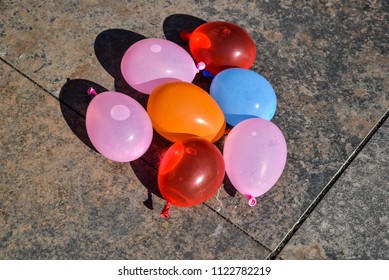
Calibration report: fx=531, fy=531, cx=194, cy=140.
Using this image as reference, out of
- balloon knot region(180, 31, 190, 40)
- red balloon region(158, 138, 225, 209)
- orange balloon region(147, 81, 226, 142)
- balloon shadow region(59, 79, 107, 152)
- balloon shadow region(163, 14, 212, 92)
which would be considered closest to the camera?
red balloon region(158, 138, 225, 209)

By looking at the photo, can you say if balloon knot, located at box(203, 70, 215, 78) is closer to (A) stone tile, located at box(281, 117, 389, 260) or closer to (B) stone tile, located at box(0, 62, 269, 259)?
(B) stone tile, located at box(0, 62, 269, 259)

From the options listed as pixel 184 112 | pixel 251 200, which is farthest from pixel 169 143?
pixel 251 200

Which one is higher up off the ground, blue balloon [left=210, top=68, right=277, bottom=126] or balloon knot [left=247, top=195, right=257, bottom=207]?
blue balloon [left=210, top=68, right=277, bottom=126]

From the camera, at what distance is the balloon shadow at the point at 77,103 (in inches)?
106

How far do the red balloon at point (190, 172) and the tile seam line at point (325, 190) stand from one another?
1.39 feet

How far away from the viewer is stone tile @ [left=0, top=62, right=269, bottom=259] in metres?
2.41

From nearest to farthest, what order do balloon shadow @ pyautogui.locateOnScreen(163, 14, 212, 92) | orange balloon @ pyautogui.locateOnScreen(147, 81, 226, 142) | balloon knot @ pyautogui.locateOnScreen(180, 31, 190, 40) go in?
orange balloon @ pyautogui.locateOnScreen(147, 81, 226, 142) → balloon knot @ pyautogui.locateOnScreen(180, 31, 190, 40) → balloon shadow @ pyautogui.locateOnScreen(163, 14, 212, 92)

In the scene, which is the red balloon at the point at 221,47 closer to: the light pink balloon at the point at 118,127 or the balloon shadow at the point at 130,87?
the balloon shadow at the point at 130,87

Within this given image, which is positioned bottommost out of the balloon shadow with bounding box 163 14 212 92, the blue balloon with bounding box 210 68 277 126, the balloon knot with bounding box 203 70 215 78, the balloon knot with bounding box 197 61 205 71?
the balloon shadow with bounding box 163 14 212 92

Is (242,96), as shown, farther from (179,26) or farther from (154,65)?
(179,26)

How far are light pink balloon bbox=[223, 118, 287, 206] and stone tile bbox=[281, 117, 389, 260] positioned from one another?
0.32 m

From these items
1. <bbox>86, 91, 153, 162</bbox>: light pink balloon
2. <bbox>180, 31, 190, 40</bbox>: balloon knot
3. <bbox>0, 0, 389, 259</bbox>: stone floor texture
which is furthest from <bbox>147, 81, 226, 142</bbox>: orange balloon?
<bbox>180, 31, 190, 40</bbox>: balloon knot
